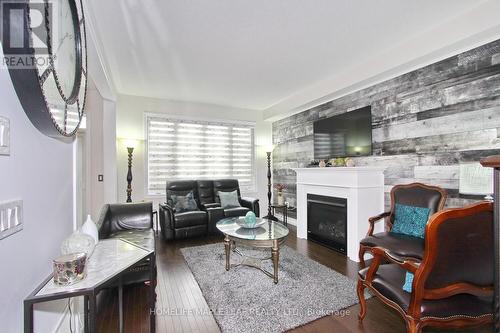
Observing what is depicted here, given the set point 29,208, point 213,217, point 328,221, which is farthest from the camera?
point 213,217

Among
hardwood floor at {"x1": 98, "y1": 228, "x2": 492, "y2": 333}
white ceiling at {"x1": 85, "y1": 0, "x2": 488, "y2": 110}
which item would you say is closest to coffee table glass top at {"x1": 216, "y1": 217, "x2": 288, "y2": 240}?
hardwood floor at {"x1": 98, "y1": 228, "x2": 492, "y2": 333}

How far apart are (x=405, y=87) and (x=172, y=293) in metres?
3.74

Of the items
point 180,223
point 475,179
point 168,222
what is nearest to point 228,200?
point 180,223

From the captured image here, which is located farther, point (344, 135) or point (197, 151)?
point (197, 151)

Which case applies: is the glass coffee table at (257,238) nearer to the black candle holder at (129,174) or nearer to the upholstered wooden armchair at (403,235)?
the upholstered wooden armchair at (403,235)

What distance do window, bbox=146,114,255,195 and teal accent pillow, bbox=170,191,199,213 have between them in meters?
0.81

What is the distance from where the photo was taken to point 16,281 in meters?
0.98

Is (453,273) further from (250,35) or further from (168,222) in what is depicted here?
(168,222)

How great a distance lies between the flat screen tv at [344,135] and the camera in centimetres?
358

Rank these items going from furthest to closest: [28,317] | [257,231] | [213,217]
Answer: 1. [213,217]
2. [257,231]
3. [28,317]

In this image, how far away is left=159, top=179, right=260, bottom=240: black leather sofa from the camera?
402 centimetres

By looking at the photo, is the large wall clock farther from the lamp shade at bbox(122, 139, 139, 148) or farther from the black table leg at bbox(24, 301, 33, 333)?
the lamp shade at bbox(122, 139, 139, 148)

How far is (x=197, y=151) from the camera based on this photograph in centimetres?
539

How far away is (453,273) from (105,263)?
6.50ft
